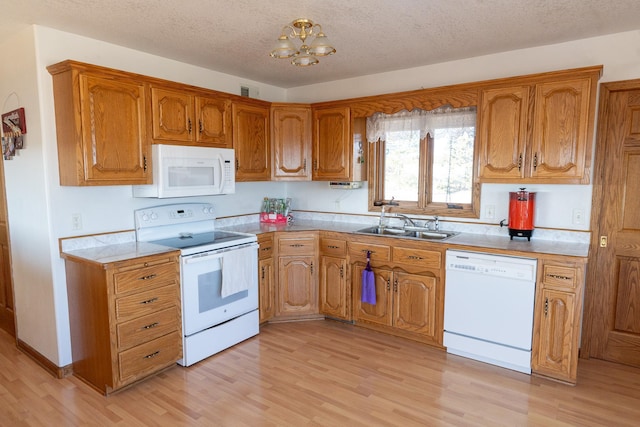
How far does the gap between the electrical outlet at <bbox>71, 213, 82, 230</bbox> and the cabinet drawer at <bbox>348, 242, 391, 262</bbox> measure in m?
2.21

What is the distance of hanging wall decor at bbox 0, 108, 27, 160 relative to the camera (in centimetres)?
283

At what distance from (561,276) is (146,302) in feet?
9.40

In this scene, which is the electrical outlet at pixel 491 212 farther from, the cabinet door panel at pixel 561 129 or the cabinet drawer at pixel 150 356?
the cabinet drawer at pixel 150 356

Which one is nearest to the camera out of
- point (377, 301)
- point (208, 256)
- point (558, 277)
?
point (558, 277)

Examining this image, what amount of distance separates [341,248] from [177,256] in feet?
4.94

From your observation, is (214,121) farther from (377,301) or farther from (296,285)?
(377,301)

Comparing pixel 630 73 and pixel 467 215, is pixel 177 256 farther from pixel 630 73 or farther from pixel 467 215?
pixel 630 73

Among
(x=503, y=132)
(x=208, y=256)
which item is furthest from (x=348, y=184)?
(x=208, y=256)

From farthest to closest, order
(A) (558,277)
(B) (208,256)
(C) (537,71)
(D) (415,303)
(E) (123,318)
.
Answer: (D) (415,303) → (C) (537,71) → (B) (208,256) → (A) (558,277) → (E) (123,318)

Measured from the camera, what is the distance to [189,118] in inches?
125

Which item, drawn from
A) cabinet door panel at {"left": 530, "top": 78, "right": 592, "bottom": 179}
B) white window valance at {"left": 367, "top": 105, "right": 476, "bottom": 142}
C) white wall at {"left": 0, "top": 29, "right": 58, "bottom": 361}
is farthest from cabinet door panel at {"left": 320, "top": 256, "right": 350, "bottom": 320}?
white wall at {"left": 0, "top": 29, "right": 58, "bottom": 361}

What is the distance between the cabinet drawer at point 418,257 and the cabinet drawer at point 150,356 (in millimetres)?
1874

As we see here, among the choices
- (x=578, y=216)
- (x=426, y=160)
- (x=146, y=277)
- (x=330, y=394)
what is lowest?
(x=330, y=394)

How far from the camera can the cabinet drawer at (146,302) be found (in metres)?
2.53
